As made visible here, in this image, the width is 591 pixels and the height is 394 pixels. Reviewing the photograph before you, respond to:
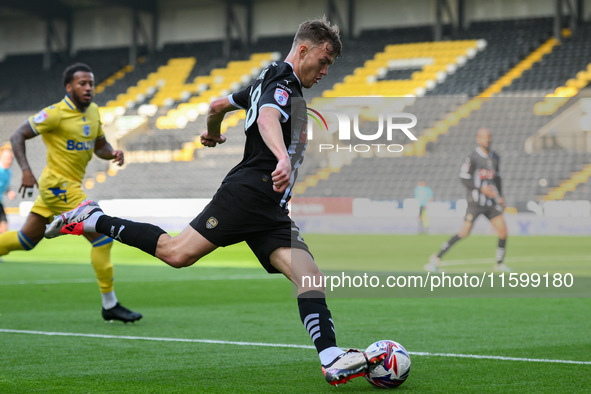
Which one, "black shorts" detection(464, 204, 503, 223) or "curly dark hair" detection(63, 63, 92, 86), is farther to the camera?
"black shorts" detection(464, 204, 503, 223)

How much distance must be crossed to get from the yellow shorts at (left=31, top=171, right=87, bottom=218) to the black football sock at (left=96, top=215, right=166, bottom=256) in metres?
2.57

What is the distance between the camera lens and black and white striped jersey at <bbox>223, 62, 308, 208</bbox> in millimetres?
4879

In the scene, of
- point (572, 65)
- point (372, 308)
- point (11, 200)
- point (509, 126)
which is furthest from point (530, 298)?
point (11, 200)

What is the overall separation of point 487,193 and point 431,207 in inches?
507

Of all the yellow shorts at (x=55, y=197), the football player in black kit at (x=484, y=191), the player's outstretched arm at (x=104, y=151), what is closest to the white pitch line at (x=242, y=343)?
the yellow shorts at (x=55, y=197)

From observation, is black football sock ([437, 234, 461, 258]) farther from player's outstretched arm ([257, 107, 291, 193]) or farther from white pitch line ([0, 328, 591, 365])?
player's outstretched arm ([257, 107, 291, 193])

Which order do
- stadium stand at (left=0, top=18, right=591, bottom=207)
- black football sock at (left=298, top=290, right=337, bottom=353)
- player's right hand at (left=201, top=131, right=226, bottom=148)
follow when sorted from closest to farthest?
black football sock at (left=298, top=290, right=337, bottom=353) → player's right hand at (left=201, top=131, right=226, bottom=148) → stadium stand at (left=0, top=18, right=591, bottom=207)

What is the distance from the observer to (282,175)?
457cm

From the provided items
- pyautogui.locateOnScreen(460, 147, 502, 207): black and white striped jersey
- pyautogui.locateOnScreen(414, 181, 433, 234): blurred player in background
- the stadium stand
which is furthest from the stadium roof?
pyautogui.locateOnScreen(460, 147, 502, 207): black and white striped jersey

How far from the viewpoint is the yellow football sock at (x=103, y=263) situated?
7961 mm

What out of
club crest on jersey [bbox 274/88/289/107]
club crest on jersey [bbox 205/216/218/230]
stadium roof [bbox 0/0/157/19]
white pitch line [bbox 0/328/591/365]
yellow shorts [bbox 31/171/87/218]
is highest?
stadium roof [bbox 0/0/157/19]

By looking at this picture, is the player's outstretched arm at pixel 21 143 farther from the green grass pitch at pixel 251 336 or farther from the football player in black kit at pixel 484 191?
the football player in black kit at pixel 484 191

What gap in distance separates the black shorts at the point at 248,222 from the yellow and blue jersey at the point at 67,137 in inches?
135

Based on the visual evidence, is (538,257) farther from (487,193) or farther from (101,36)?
(101,36)
